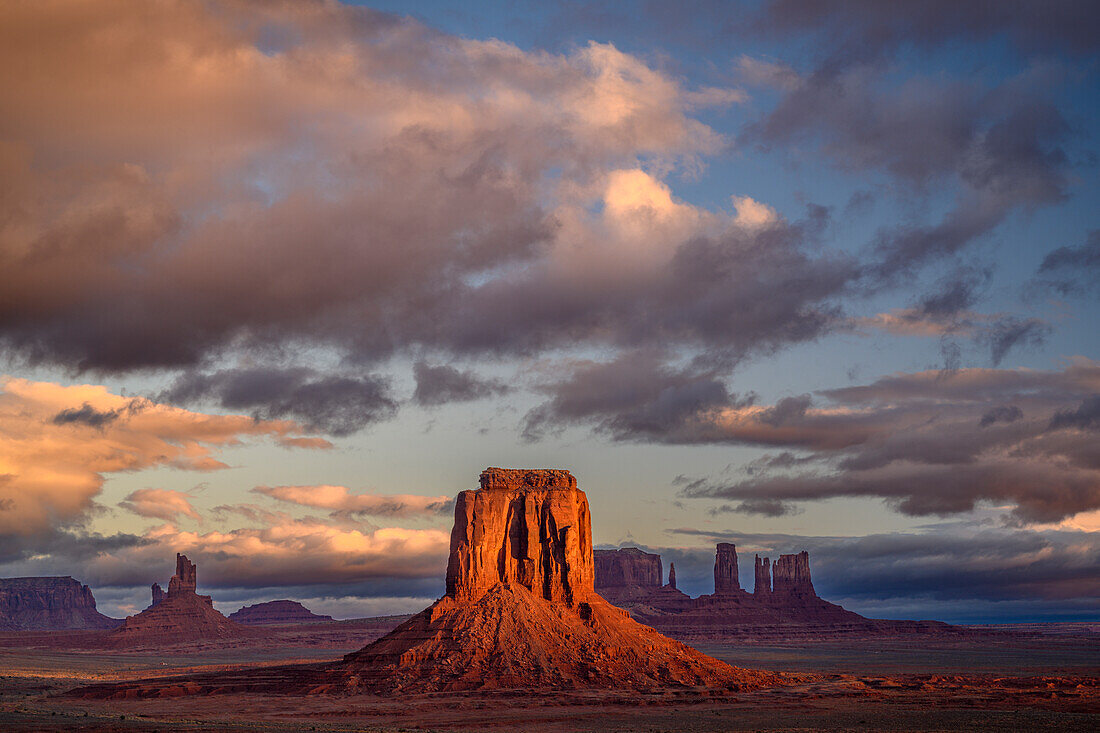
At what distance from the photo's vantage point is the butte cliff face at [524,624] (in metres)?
110

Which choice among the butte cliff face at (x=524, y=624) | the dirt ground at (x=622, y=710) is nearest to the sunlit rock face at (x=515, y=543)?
the butte cliff face at (x=524, y=624)

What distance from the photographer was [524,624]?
115 meters

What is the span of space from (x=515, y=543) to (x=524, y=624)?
10.5 m

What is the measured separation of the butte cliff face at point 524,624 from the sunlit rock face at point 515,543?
106 millimetres

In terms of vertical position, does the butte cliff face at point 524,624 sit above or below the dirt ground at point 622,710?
above

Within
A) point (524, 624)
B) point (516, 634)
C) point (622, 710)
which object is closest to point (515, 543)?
point (524, 624)

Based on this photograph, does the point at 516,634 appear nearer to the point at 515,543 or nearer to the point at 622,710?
the point at 515,543

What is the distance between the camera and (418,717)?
92750mm

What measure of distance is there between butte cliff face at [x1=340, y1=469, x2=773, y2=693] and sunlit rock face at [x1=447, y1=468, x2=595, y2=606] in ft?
0.35

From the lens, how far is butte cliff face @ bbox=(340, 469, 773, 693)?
4321 inches

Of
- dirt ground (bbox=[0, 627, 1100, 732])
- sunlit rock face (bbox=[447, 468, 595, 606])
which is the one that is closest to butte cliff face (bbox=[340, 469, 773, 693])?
sunlit rock face (bbox=[447, 468, 595, 606])

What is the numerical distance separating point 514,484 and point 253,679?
37.9 m

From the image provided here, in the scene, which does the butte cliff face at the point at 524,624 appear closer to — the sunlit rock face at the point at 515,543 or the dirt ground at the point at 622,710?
the sunlit rock face at the point at 515,543

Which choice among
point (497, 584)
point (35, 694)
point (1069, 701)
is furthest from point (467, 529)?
point (1069, 701)
